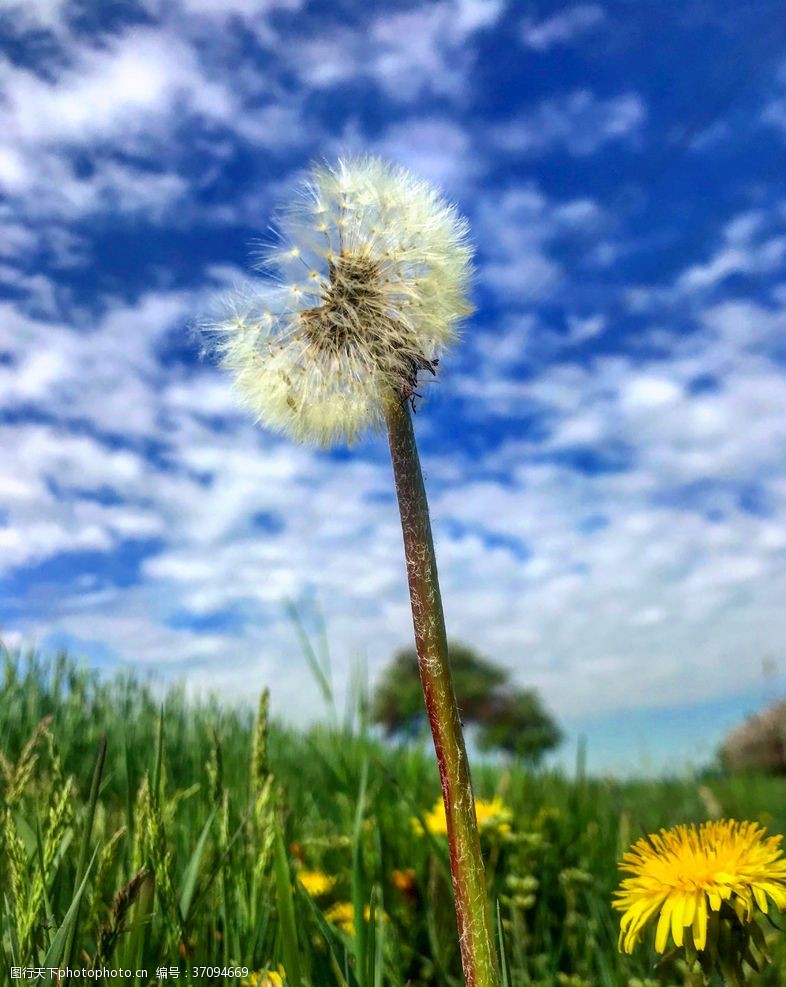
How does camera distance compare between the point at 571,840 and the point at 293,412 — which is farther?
the point at 571,840

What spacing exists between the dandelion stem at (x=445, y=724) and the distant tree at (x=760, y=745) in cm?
1967

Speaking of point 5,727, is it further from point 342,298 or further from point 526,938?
point 342,298

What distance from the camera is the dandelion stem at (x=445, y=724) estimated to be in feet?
4.73

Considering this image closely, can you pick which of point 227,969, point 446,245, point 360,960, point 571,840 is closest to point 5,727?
point 571,840

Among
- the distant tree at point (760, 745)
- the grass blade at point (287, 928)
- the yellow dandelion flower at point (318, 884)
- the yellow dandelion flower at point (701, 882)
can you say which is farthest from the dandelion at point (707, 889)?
the distant tree at point (760, 745)

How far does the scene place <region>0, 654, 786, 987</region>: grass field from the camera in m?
1.86

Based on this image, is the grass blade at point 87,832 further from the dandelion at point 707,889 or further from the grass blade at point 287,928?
the dandelion at point 707,889

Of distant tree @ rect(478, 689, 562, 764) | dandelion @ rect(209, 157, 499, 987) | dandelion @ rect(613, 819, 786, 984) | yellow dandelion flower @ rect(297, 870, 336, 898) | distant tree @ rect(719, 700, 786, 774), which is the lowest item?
dandelion @ rect(613, 819, 786, 984)

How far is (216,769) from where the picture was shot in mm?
2318

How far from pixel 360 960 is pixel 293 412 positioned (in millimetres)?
1207

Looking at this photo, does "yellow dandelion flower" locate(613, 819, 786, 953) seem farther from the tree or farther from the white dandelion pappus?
the tree

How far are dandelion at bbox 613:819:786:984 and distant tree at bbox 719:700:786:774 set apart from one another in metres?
19.3

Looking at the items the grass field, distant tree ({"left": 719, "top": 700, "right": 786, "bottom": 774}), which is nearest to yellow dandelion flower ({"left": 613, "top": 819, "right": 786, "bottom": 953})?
the grass field

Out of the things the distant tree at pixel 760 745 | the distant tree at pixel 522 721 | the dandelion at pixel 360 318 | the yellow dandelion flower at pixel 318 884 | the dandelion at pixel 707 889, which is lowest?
the dandelion at pixel 707 889
